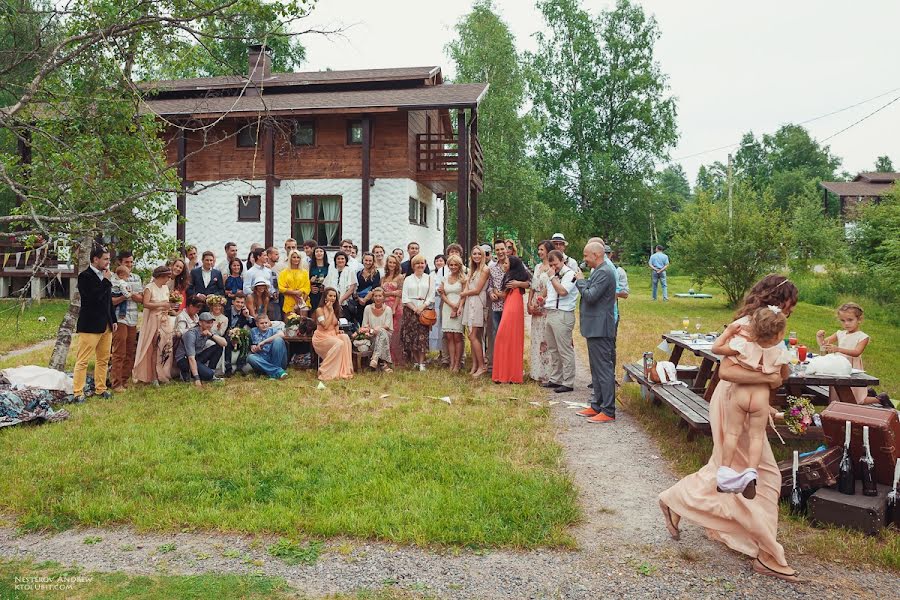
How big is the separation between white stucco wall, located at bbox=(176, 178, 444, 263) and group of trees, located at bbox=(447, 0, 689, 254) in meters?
13.8

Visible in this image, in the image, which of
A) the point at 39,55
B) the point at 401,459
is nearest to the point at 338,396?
the point at 401,459

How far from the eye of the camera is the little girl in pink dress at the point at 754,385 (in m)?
4.06

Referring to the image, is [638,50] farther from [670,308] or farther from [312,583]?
[312,583]

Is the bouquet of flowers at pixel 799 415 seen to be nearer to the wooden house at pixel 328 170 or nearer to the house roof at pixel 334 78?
the wooden house at pixel 328 170

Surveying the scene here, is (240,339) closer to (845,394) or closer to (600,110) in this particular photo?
(845,394)

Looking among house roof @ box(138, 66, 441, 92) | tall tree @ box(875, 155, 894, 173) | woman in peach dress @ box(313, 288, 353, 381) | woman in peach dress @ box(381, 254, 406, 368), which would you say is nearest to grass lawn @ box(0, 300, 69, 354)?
woman in peach dress @ box(313, 288, 353, 381)

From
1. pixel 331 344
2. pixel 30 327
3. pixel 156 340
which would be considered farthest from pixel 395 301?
pixel 30 327

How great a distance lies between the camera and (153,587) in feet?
12.1

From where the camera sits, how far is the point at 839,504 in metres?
4.47

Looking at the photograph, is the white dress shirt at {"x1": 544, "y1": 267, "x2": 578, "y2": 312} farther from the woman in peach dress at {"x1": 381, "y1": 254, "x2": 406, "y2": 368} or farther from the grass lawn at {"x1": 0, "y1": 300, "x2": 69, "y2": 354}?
the grass lawn at {"x1": 0, "y1": 300, "x2": 69, "y2": 354}

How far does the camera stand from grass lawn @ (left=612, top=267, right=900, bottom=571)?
164 inches

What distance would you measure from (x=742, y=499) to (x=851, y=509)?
100 centimetres

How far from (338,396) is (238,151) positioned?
14.0m

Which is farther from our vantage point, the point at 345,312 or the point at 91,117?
the point at 345,312
